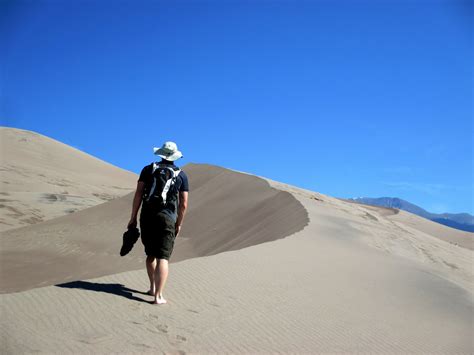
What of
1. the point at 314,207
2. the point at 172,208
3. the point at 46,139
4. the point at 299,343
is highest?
the point at 46,139

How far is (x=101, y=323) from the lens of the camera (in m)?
3.99

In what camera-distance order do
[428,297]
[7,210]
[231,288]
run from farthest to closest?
[7,210]
[428,297]
[231,288]

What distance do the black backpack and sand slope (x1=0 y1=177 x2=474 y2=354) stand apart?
96 cm

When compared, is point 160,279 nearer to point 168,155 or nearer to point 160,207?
point 160,207

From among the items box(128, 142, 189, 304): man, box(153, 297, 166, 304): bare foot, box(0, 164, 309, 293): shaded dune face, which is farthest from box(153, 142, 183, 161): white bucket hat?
box(0, 164, 309, 293): shaded dune face

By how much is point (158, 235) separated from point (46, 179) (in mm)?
33034

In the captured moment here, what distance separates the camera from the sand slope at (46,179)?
858 inches

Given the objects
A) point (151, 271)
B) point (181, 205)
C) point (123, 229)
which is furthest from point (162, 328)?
point (123, 229)

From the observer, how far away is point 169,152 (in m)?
4.85

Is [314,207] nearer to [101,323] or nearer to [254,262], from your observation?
[254,262]

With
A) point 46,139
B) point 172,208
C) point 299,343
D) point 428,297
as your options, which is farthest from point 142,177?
point 46,139

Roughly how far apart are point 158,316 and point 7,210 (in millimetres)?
19214

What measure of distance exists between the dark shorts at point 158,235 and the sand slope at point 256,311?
492 mm

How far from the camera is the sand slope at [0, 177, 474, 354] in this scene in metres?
3.83
